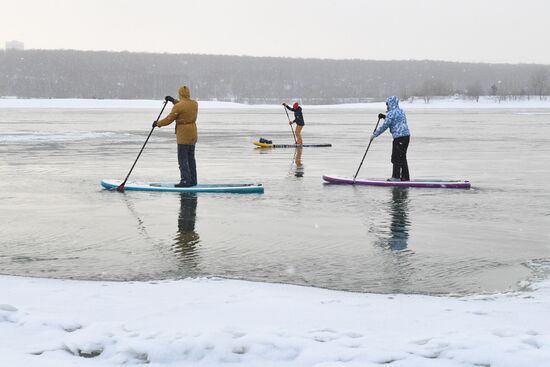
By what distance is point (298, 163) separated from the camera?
19031 mm

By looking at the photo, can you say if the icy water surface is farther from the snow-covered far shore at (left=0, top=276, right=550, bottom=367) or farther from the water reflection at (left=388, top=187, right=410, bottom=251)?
the snow-covered far shore at (left=0, top=276, right=550, bottom=367)

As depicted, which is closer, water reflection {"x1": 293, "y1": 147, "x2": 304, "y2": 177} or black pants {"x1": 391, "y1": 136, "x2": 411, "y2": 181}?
black pants {"x1": 391, "y1": 136, "x2": 411, "y2": 181}

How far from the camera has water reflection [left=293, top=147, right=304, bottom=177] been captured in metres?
16.4

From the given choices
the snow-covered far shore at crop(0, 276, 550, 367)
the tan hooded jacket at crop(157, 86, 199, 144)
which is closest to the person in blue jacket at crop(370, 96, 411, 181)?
the tan hooded jacket at crop(157, 86, 199, 144)

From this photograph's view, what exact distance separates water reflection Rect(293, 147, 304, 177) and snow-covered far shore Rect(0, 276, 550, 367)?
10109 mm

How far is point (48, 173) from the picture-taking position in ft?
52.1

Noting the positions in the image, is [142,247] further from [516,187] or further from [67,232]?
[516,187]

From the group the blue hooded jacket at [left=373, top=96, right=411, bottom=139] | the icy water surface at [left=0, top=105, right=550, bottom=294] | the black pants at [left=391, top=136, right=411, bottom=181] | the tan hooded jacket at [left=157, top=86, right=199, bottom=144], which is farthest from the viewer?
the blue hooded jacket at [left=373, top=96, right=411, bottom=139]

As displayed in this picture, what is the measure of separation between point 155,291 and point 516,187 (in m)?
9.29

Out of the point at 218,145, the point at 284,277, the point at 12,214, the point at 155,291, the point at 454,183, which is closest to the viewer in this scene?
the point at 155,291

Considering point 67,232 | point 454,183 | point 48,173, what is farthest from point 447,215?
point 48,173

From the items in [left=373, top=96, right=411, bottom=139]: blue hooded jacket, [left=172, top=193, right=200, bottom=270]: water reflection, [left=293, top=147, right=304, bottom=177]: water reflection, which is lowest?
[left=172, top=193, right=200, bottom=270]: water reflection

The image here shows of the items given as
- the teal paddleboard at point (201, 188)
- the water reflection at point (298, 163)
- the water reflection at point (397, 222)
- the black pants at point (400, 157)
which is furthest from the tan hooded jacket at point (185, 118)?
the water reflection at point (298, 163)

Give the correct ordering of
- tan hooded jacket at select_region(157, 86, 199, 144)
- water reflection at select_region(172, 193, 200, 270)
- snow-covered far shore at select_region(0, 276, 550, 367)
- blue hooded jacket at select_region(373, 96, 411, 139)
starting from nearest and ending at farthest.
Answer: snow-covered far shore at select_region(0, 276, 550, 367)
water reflection at select_region(172, 193, 200, 270)
tan hooded jacket at select_region(157, 86, 199, 144)
blue hooded jacket at select_region(373, 96, 411, 139)
